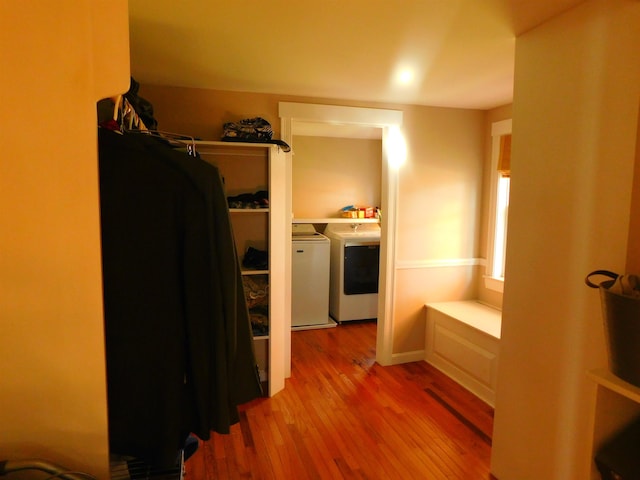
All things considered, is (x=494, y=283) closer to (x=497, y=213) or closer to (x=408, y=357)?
(x=497, y=213)

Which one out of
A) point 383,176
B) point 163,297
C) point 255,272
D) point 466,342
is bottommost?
point 466,342

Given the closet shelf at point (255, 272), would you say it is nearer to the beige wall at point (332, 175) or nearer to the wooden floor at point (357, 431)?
the wooden floor at point (357, 431)

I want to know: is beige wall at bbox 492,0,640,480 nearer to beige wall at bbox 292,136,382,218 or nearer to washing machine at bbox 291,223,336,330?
washing machine at bbox 291,223,336,330

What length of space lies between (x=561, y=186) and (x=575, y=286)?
415 mm

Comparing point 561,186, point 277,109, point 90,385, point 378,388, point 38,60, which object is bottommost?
point 378,388

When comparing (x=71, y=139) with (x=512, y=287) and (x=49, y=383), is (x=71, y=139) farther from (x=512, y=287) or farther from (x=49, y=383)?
(x=512, y=287)

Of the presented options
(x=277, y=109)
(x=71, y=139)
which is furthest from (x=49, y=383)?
(x=277, y=109)

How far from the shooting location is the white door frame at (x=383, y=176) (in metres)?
2.94

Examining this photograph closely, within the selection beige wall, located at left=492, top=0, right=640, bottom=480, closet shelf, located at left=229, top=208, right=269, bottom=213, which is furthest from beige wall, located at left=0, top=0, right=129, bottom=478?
closet shelf, located at left=229, top=208, right=269, bottom=213

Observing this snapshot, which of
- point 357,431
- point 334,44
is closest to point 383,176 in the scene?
point 334,44

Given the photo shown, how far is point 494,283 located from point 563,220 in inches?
72.2

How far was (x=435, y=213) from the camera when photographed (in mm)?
3328

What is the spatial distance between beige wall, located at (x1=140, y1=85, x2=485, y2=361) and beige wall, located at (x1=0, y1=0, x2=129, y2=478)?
8.08ft

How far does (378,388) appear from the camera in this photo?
9.75ft
